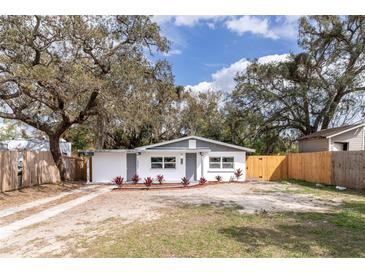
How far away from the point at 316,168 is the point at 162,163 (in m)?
9.55

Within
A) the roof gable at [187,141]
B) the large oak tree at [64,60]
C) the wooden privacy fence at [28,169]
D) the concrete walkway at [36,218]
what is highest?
the large oak tree at [64,60]

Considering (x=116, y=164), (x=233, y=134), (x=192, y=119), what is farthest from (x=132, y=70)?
(x=233, y=134)

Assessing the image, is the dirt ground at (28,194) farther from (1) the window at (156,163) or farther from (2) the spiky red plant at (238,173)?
(2) the spiky red plant at (238,173)

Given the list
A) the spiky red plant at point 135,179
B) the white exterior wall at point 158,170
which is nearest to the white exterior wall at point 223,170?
the white exterior wall at point 158,170

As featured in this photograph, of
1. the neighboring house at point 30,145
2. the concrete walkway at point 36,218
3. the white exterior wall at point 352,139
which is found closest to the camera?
the concrete walkway at point 36,218

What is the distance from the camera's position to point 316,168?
1769 centimetres

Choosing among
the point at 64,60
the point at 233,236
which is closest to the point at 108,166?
the point at 64,60

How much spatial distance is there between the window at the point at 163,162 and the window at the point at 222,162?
8.56ft

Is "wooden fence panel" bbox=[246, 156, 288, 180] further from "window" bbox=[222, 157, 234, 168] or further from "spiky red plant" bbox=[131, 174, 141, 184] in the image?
"spiky red plant" bbox=[131, 174, 141, 184]

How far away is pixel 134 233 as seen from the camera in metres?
6.38

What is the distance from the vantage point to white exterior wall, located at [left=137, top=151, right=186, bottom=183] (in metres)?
20.0

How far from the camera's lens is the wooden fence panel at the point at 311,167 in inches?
650

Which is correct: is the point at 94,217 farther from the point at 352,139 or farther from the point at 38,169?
the point at 352,139
